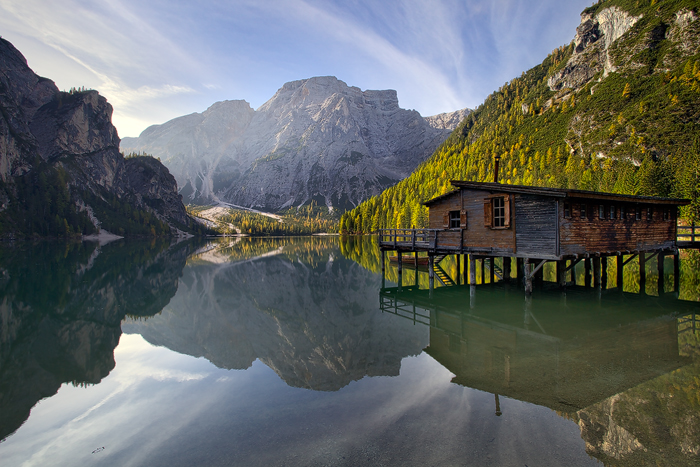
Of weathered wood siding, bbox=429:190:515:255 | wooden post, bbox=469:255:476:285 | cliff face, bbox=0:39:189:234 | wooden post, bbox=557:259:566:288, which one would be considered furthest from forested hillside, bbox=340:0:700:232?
cliff face, bbox=0:39:189:234

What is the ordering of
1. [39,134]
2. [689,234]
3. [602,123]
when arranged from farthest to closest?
[39,134] → [602,123] → [689,234]

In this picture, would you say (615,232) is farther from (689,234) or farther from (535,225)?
(689,234)

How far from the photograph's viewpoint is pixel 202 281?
4175cm

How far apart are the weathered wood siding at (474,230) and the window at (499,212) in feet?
1.41

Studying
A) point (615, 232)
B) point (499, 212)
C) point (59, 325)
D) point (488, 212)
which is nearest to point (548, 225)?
point (499, 212)

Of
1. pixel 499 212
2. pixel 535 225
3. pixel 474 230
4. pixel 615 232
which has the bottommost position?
pixel 615 232

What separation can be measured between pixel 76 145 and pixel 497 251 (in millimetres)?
248377

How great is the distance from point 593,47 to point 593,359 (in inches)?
7511

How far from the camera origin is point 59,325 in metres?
21.5

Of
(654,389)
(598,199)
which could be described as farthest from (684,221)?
(654,389)

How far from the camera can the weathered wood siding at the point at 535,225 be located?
68.4 feet

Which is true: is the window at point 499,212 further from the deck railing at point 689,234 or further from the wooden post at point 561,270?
the deck railing at point 689,234

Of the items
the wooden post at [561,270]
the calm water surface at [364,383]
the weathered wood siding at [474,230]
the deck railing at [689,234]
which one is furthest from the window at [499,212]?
the deck railing at [689,234]

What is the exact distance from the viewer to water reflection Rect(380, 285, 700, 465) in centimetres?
845
